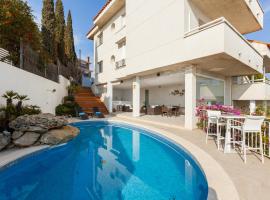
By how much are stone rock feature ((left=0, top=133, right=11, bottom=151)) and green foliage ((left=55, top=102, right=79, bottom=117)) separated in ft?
26.2

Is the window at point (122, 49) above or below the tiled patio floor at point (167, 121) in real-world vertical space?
above

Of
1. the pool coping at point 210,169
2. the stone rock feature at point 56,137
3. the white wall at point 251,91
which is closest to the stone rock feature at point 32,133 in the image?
the stone rock feature at point 56,137

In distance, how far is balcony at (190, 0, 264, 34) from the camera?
876 cm

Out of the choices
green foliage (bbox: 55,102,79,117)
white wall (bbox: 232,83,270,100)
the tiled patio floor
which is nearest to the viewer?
the tiled patio floor

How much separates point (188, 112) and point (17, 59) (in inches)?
420

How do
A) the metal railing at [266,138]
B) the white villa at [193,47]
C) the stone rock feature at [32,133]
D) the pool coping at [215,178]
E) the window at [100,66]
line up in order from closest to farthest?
the pool coping at [215,178]
the metal railing at [266,138]
the stone rock feature at [32,133]
the white villa at [193,47]
the window at [100,66]

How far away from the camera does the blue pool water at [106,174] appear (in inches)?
138

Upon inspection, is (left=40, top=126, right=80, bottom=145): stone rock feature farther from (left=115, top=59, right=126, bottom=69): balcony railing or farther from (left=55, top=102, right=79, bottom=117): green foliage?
(left=115, top=59, right=126, bottom=69): balcony railing

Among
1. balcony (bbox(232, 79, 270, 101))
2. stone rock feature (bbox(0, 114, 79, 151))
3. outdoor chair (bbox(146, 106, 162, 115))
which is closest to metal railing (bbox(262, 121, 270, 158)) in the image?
stone rock feature (bbox(0, 114, 79, 151))

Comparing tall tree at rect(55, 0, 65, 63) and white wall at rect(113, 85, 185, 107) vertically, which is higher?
tall tree at rect(55, 0, 65, 63)

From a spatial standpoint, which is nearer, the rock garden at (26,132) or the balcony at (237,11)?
the rock garden at (26,132)

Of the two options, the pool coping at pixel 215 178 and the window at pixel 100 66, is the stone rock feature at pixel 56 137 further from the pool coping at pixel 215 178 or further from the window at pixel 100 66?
the window at pixel 100 66

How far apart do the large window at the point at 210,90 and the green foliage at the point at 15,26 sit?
37.6ft

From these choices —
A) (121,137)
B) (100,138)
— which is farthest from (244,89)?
(100,138)
